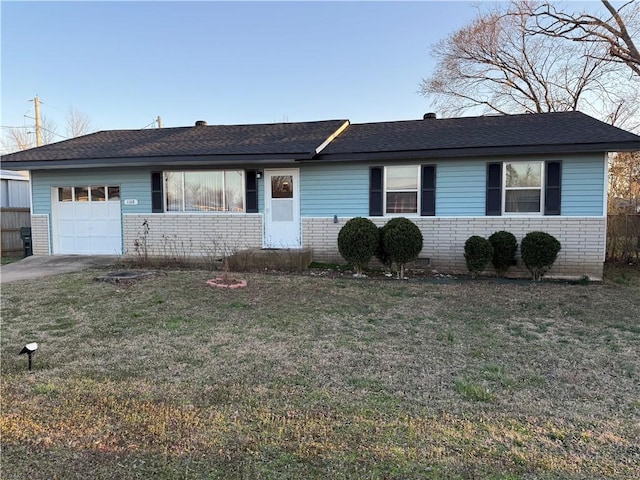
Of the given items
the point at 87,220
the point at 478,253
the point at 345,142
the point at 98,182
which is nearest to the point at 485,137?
the point at 478,253

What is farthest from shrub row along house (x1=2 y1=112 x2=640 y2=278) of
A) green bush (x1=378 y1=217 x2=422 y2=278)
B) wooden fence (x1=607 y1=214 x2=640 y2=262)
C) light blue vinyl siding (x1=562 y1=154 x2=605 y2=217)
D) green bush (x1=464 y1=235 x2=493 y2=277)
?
wooden fence (x1=607 y1=214 x2=640 y2=262)

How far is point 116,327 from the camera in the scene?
531 centimetres

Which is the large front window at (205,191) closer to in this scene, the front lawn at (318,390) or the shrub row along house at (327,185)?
the shrub row along house at (327,185)

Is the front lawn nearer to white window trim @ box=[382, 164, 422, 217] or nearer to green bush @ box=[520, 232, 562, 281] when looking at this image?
green bush @ box=[520, 232, 562, 281]

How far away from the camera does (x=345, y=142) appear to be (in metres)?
Answer: 11.2

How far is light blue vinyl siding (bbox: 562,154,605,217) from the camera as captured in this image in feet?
29.9

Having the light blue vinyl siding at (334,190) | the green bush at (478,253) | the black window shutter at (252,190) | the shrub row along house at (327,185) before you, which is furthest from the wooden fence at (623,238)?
the black window shutter at (252,190)

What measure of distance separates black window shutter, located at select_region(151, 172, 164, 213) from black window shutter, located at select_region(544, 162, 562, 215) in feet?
32.4

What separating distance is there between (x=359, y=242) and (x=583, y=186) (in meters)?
5.16

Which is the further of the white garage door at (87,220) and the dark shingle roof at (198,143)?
the white garage door at (87,220)

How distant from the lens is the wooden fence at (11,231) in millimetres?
14227

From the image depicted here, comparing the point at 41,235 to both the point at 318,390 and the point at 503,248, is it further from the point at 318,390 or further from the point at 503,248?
the point at 503,248

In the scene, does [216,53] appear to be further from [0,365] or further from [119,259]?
[0,365]

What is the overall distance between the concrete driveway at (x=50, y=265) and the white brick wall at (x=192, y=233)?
940 mm
